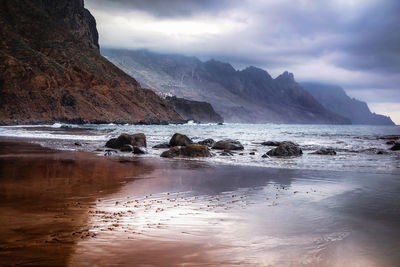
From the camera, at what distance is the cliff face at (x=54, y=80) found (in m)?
76.4

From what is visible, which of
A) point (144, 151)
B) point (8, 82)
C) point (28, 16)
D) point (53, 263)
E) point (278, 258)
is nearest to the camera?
point (53, 263)

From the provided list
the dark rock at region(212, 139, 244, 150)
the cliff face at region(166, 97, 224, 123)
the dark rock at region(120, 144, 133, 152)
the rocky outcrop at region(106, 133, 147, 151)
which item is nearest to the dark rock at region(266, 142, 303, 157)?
the dark rock at region(212, 139, 244, 150)

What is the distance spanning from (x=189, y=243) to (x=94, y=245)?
1.26 meters

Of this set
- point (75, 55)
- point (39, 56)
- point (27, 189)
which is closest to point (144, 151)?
point (27, 189)

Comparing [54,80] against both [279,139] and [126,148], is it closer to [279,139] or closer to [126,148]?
[279,139]

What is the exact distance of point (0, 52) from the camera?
77.4m

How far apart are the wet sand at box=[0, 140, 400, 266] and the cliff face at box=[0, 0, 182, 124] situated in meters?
70.5

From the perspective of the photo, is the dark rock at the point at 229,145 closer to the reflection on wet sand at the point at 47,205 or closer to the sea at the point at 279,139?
the sea at the point at 279,139

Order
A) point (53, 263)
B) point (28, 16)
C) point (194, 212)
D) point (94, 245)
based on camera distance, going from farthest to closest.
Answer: point (28, 16) < point (194, 212) < point (94, 245) < point (53, 263)

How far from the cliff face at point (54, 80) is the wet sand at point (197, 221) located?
231 ft

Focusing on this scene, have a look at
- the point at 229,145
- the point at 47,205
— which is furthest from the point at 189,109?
the point at 47,205

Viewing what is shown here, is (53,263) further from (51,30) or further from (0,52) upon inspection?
→ (51,30)

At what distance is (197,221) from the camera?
17.6 ft

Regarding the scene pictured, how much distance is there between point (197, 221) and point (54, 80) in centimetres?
9313
